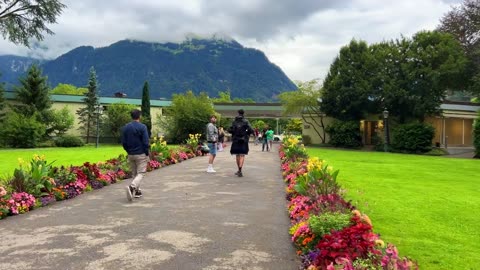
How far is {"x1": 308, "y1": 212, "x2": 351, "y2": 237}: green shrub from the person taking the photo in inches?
175

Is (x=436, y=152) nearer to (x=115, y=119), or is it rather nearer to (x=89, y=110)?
(x=115, y=119)

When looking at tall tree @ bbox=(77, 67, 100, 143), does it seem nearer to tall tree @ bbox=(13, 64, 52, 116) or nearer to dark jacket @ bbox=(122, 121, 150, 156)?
tall tree @ bbox=(13, 64, 52, 116)

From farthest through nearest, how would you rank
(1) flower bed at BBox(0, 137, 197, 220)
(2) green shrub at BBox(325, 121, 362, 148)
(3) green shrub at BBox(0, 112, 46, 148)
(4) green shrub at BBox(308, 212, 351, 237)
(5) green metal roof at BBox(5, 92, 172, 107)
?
(5) green metal roof at BBox(5, 92, 172, 107) → (2) green shrub at BBox(325, 121, 362, 148) → (3) green shrub at BBox(0, 112, 46, 148) → (1) flower bed at BBox(0, 137, 197, 220) → (4) green shrub at BBox(308, 212, 351, 237)

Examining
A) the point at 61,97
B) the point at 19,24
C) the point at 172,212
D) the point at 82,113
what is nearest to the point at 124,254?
the point at 172,212

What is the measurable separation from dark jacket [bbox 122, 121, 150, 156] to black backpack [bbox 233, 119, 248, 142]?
3.87 meters

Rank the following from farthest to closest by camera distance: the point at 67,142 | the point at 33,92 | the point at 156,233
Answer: the point at 33,92
the point at 67,142
the point at 156,233

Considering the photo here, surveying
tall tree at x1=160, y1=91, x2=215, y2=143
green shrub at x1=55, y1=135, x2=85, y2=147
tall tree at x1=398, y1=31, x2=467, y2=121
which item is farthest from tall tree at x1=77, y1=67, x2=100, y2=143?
tall tree at x1=398, y1=31, x2=467, y2=121

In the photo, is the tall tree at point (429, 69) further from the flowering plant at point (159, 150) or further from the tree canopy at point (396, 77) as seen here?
the flowering plant at point (159, 150)

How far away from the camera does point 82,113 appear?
45438 mm

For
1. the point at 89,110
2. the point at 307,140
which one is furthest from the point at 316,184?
the point at 89,110

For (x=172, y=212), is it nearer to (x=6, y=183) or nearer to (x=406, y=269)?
(x=6, y=183)

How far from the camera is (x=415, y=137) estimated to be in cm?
3350

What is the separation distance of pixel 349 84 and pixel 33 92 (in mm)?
30554

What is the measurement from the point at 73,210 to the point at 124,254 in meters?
3.02
